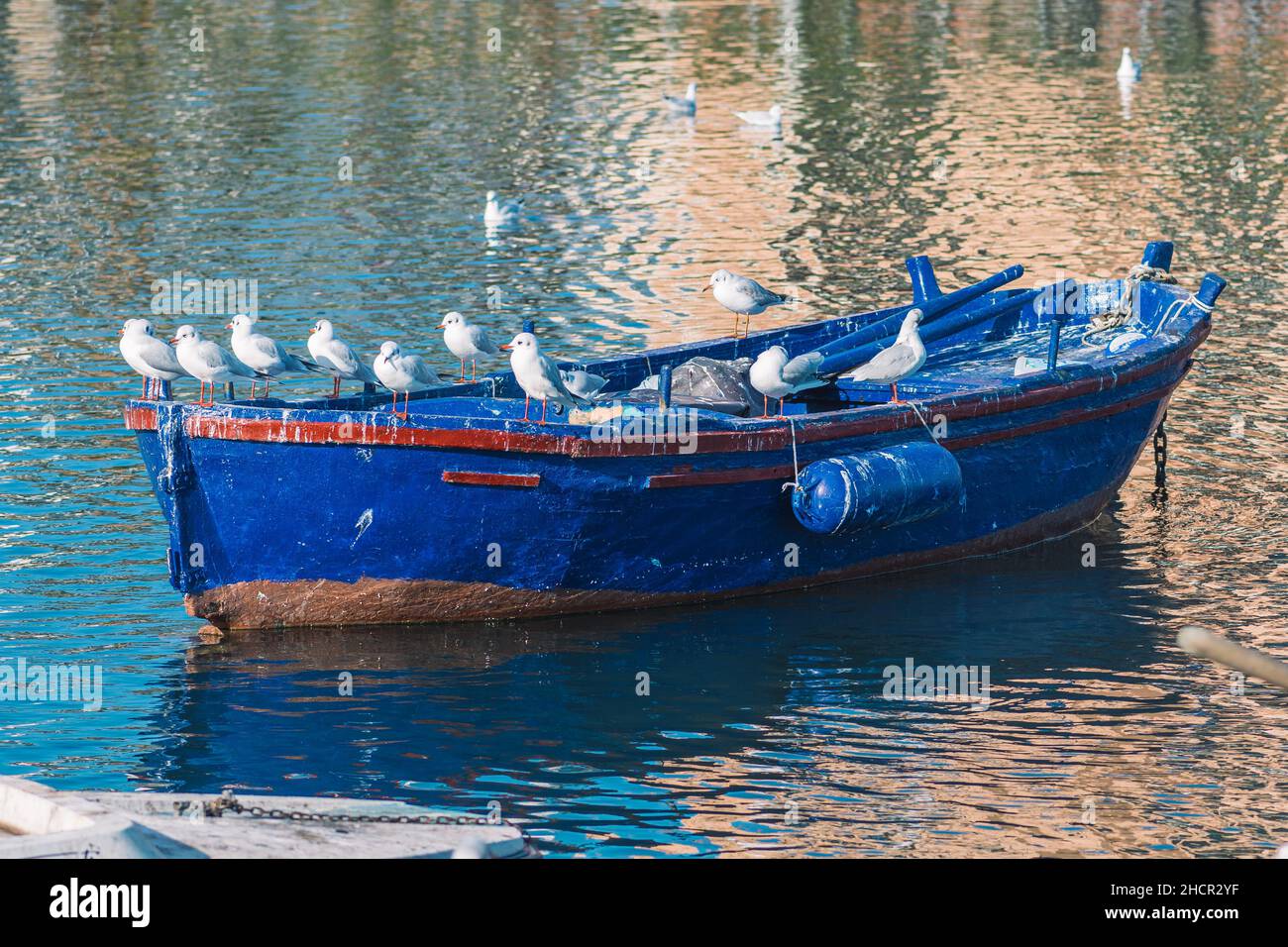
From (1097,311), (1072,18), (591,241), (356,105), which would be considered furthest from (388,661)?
(1072,18)

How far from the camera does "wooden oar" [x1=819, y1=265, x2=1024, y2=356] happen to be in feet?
52.5

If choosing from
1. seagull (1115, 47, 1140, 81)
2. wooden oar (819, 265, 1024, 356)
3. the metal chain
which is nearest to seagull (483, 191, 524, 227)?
wooden oar (819, 265, 1024, 356)

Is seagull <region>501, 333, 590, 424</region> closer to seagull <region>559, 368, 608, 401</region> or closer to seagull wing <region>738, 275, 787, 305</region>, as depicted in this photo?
seagull <region>559, 368, 608, 401</region>

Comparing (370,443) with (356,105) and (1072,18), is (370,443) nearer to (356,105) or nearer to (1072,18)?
(356,105)

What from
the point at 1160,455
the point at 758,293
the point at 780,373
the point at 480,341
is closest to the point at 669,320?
the point at 758,293

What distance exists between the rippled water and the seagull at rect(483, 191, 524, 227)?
33cm

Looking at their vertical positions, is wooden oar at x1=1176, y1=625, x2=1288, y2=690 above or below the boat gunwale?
below

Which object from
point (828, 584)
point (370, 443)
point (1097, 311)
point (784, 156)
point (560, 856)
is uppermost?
point (784, 156)

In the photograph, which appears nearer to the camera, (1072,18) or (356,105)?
(356,105)

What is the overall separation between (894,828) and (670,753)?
5.63 ft

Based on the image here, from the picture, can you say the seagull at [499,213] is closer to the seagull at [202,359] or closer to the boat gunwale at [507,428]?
the boat gunwale at [507,428]

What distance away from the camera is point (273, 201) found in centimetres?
3105

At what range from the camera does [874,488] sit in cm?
1381

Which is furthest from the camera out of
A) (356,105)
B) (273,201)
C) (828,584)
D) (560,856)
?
(356,105)
